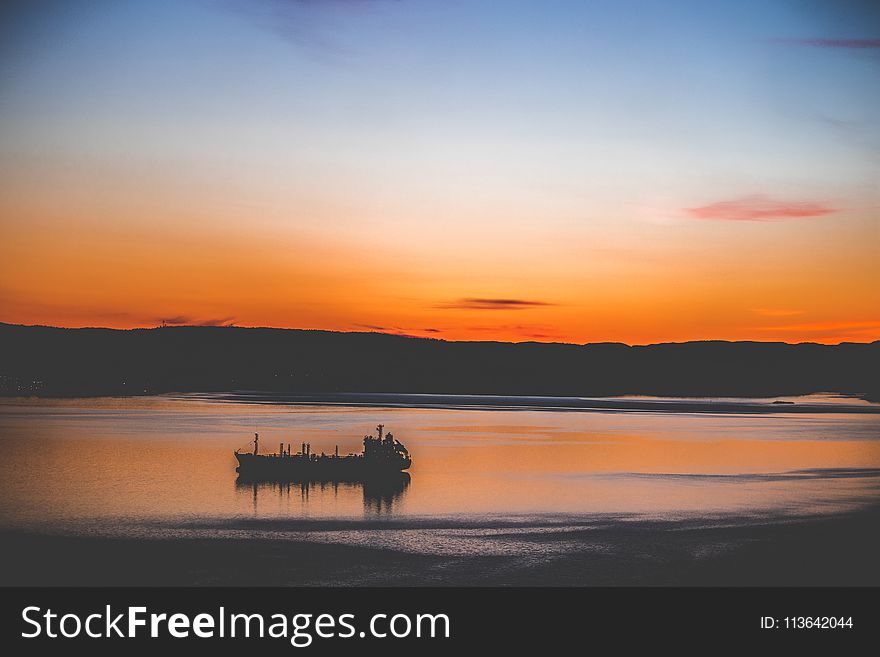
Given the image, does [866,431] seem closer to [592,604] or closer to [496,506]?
[496,506]

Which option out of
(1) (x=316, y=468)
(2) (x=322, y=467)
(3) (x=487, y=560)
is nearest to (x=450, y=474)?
(2) (x=322, y=467)

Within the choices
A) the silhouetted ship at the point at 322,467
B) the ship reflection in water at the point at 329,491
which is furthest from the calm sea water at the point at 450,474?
the silhouetted ship at the point at 322,467

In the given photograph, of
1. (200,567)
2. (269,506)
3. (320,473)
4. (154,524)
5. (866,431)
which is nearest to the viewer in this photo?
(200,567)

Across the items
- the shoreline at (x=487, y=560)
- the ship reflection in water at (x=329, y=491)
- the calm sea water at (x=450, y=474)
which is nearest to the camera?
the shoreline at (x=487, y=560)

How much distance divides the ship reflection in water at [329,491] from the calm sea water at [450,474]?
0.22 m

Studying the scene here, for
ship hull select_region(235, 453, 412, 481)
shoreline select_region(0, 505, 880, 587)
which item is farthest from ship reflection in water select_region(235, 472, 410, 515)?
shoreline select_region(0, 505, 880, 587)

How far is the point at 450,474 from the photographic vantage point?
64938mm

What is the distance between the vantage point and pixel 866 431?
395 ft

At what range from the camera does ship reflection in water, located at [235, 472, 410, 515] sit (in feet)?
167

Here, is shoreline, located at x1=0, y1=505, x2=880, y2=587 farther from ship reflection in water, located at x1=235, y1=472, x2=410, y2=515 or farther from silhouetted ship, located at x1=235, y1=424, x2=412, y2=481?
silhouetted ship, located at x1=235, y1=424, x2=412, y2=481

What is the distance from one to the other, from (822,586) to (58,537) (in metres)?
30.1

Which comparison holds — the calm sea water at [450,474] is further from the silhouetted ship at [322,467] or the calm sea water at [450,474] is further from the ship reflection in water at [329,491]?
the silhouetted ship at [322,467]

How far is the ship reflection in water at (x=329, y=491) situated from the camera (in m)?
50.9

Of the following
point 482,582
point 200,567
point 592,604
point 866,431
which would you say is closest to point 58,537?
point 200,567
